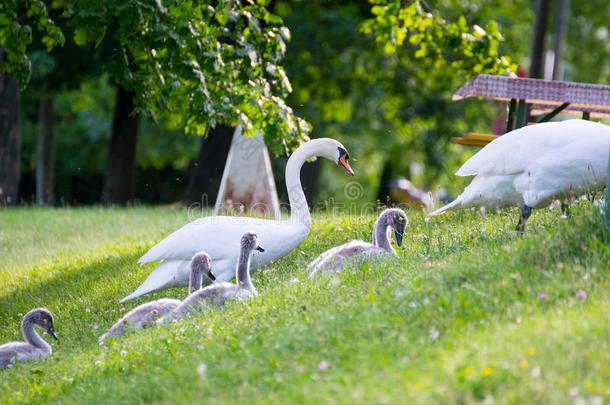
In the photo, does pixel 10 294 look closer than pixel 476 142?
Yes

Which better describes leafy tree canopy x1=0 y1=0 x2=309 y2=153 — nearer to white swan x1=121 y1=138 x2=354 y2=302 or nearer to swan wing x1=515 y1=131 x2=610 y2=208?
white swan x1=121 y1=138 x2=354 y2=302

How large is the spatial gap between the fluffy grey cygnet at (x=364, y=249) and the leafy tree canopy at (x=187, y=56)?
2271 millimetres

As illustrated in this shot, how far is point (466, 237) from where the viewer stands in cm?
752

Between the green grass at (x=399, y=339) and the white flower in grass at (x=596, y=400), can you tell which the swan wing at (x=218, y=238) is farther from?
the white flower in grass at (x=596, y=400)

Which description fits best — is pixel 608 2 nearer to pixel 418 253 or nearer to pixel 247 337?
pixel 418 253

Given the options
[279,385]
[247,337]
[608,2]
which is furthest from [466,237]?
[608,2]

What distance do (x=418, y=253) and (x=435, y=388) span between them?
3.13 meters

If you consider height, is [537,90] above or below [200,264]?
above

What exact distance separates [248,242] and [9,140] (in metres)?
14.1

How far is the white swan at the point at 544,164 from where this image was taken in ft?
22.7

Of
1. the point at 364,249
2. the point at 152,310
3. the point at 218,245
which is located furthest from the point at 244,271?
the point at 364,249

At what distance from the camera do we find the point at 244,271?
6.99 meters

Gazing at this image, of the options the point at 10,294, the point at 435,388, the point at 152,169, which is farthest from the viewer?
the point at 152,169

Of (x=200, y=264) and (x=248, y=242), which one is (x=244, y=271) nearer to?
A: (x=248, y=242)
